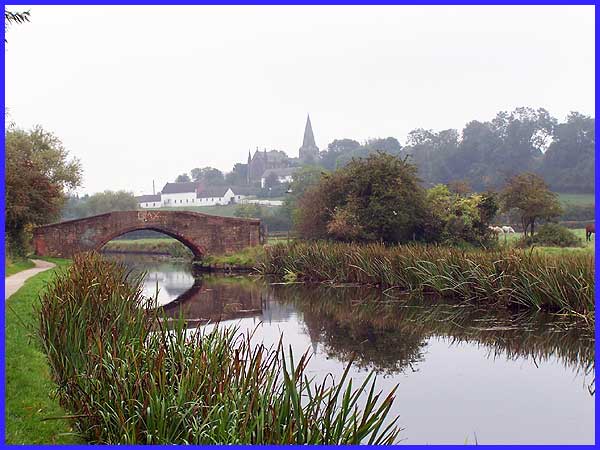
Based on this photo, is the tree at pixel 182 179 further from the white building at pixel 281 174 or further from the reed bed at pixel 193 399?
the reed bed at pixel 193 399

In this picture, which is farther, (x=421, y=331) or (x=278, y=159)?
(x=278, y=159)

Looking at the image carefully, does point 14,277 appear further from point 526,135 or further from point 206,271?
point 526,135

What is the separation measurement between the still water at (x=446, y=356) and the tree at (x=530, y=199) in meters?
12.3

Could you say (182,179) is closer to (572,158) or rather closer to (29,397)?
(572,158)

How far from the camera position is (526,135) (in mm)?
66562

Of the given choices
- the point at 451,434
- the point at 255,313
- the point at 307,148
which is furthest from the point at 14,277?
the point at 307,148

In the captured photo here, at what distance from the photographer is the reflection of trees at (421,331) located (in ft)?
33.7

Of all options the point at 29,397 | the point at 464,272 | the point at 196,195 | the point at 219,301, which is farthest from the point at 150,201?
the point at 29,397

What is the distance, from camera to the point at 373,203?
75.6ft

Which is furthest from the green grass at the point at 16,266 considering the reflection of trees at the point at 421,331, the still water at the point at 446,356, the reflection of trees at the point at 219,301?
the reflection of trees at the point at 421,331

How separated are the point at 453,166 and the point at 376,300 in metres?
51.6

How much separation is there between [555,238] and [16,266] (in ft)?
60.0

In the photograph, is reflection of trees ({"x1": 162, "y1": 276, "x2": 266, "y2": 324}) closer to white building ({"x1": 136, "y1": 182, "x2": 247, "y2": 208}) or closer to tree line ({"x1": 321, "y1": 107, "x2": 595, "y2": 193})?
tree line ({"x1": 321, "y1": 107, "x2": 595, "y2": 193})

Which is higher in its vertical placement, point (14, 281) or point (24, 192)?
point (24, 192)
